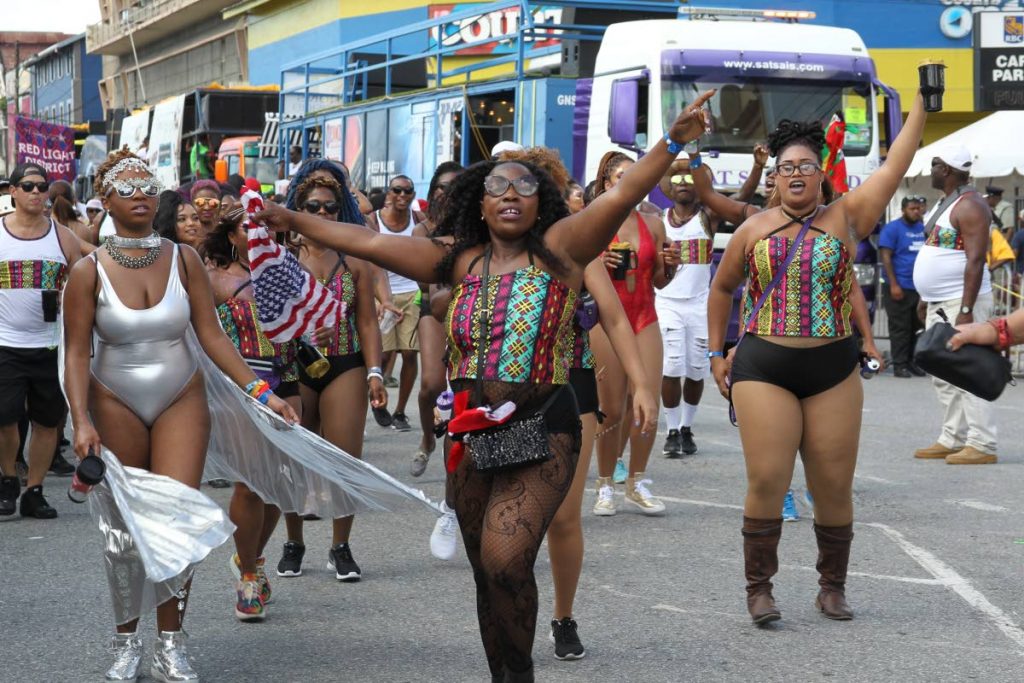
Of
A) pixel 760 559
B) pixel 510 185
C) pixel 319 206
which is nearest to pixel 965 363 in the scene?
pixel 510 185

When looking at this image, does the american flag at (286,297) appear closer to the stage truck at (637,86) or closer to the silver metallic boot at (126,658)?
the silver metallic boot at (126,658)

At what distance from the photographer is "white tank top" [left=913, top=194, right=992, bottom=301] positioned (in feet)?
36.0

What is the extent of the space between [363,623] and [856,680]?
204 cm

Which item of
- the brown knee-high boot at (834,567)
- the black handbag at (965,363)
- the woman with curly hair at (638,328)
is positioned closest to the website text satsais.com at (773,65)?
the woman with curly hair at (638,328)

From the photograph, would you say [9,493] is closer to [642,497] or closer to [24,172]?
[24,172]

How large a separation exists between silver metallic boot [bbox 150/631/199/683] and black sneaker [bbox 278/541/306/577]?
1.77m

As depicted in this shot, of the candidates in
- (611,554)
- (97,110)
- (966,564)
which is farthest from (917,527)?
(97,110)

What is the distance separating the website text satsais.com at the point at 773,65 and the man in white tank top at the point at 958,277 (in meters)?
5.31

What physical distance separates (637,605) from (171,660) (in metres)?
2.11

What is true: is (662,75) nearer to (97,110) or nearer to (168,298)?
(168,298)

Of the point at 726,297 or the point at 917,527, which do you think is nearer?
the point at 726,297

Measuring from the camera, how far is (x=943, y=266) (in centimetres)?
1102

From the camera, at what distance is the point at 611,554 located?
787 centimetres

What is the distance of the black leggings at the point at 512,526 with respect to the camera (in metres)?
4.79
